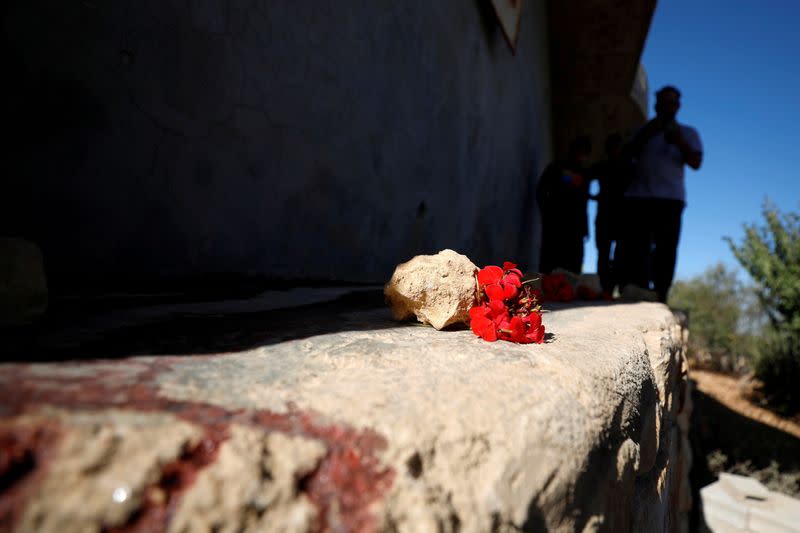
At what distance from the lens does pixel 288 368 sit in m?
0.73

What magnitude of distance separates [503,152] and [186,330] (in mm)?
4466

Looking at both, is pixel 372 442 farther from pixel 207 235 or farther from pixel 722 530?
pixel 722 530

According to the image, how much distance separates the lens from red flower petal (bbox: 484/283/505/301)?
3.78 ft

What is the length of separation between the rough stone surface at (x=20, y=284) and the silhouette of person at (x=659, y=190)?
4.02 metres

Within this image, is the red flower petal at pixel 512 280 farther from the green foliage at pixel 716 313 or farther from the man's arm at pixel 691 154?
the green foliage at pixel 716 313

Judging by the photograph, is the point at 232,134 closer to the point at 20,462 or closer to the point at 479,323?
the point at 479,323

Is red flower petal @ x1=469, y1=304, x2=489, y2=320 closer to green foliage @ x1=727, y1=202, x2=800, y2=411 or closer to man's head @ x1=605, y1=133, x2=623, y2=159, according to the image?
man's head @ x1=605, y1=133, x2=623, y2=159

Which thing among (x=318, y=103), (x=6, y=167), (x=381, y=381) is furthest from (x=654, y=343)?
(x=6, y=167)

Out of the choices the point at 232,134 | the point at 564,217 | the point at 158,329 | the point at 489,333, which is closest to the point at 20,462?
the point at 158,329

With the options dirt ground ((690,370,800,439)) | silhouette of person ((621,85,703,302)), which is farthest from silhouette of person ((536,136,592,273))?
dirt ground ((690,370,800,439))

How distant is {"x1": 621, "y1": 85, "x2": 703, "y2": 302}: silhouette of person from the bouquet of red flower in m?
3.08

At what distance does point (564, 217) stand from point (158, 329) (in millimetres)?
4364

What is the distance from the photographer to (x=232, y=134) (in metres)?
1.76

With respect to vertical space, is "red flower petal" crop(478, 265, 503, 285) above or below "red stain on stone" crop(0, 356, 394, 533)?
above
